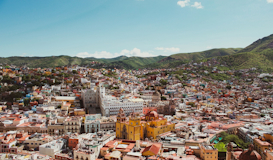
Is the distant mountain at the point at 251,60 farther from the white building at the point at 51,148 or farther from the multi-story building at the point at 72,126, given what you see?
the white building at the point at 51,148

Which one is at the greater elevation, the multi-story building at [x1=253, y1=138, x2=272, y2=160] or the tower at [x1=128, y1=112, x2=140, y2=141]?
the tower at [x1=128, y1=112, x2=140, y2=141]

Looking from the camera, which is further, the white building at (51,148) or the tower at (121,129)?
the tower at (121,129)

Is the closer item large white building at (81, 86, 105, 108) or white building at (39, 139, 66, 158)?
white building at (39, 139, 66, 158)

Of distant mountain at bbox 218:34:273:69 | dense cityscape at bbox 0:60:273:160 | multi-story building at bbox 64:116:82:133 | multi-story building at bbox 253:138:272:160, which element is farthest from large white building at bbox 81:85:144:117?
distant mountain at bbox 218:34:273:69

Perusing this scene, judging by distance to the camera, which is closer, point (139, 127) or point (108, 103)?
point (139, 127)

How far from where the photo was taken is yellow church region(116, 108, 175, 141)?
69.9 ft

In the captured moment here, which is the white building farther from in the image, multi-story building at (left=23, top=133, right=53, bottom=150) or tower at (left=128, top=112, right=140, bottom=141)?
tower at (left=128, top=112, right=140, bottom=141)

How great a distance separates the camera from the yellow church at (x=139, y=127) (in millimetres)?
21297

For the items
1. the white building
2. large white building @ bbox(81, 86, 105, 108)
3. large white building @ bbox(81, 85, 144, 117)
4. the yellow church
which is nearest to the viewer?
the white building

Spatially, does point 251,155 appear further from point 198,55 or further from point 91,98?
point 198,55

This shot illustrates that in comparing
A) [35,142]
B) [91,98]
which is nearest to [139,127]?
[35,142]

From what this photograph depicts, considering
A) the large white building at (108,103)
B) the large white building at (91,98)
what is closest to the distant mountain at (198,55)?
the large white building at (91,98)

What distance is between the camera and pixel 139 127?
21.5 metres

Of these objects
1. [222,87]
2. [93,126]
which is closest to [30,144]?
[93,126]
